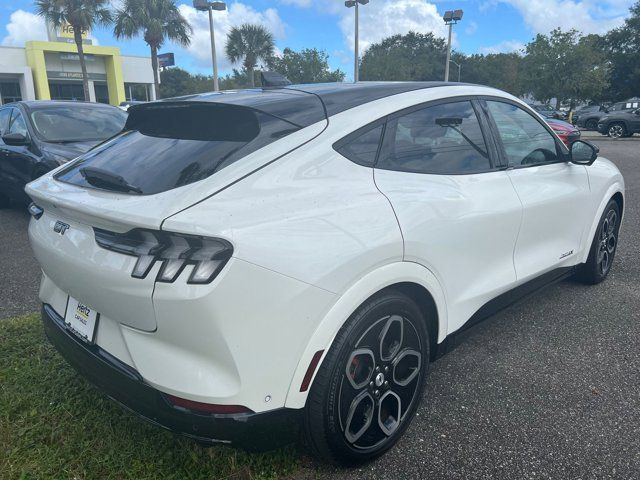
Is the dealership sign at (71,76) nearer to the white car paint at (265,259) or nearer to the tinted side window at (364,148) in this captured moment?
the white car paint at (265,259)

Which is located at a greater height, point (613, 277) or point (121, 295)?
point (121, 295)

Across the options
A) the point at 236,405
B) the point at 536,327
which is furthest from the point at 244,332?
the point at 536,327

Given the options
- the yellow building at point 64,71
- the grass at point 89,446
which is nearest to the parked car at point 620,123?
the grass at point 89,446

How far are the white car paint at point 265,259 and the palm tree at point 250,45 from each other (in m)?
40.7

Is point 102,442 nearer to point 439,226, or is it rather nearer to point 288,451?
point 288,451

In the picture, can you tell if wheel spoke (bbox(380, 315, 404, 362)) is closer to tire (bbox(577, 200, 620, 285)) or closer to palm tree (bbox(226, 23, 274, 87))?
tire (bbox(577, 200, 620, 285))

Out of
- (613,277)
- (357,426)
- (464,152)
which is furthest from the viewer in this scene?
(613,277)

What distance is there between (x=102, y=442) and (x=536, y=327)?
9.46 ft

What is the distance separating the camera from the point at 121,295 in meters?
1.82

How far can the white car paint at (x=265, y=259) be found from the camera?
5.64 feet

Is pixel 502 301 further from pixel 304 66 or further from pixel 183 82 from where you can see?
pixel 183 82

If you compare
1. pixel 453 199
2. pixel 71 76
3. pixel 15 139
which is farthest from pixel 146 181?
pixel 71 76

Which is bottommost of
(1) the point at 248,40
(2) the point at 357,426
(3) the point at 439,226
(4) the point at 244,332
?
(2) the point at 357,426

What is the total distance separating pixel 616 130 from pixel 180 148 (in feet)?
79.1
